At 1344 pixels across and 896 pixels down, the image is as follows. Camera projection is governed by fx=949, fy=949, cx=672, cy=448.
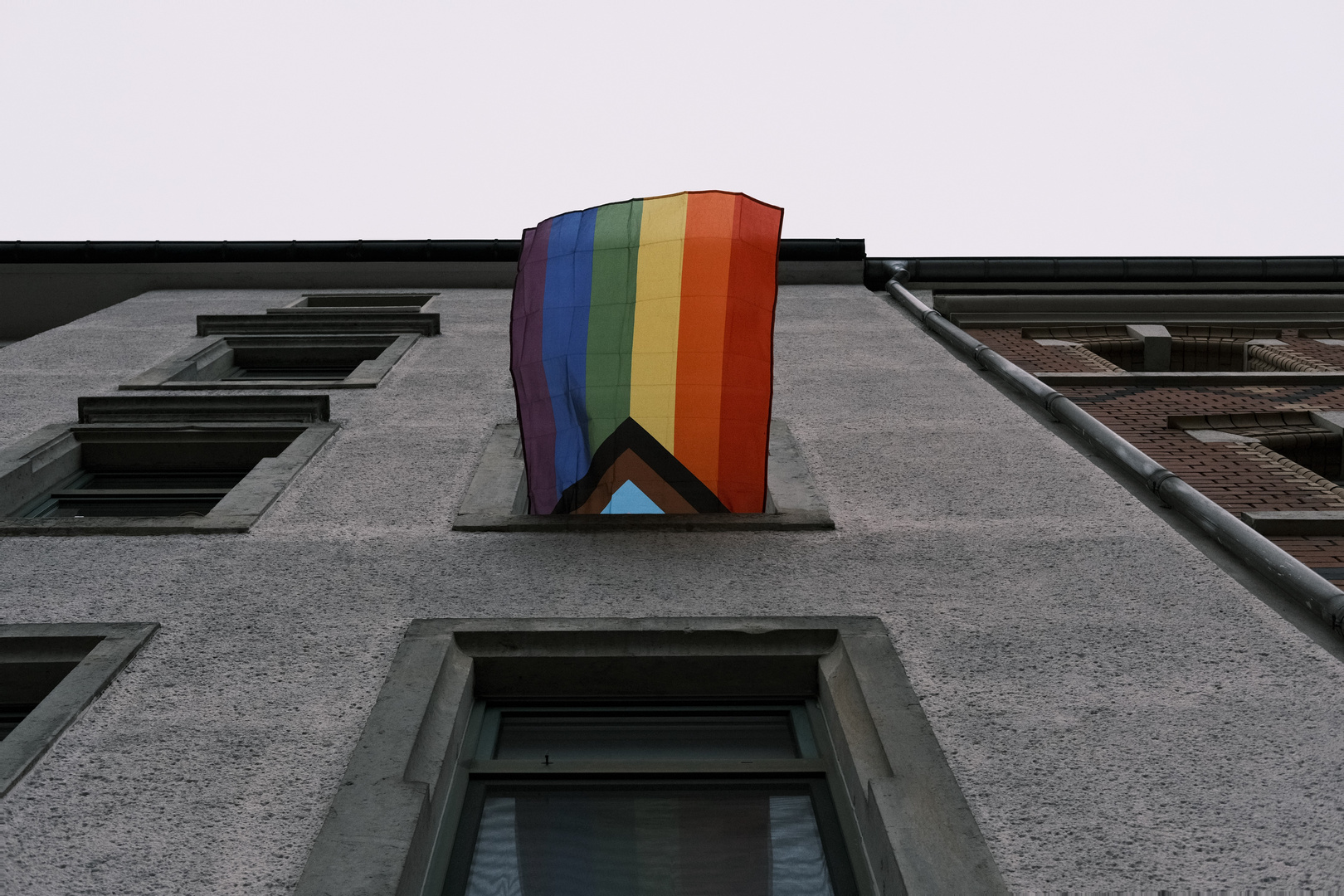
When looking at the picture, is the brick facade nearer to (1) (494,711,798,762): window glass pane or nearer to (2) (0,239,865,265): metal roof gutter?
(1) (494,711,798,762): window glass pane

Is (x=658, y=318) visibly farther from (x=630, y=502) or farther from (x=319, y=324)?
(x=319, y=324)

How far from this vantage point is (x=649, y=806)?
323cm

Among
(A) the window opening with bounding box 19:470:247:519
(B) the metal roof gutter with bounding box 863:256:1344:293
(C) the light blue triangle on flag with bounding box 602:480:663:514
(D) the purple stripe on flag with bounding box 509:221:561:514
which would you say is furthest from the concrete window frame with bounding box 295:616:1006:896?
(B) the metal roof gutter with bounding box 863:256:1344:293

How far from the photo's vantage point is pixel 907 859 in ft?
8.84

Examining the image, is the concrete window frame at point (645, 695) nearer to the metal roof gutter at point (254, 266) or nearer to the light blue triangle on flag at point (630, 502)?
the light blue triangle on flag at point (630, 502)

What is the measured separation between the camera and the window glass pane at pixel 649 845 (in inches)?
115

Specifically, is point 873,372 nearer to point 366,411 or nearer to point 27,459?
point 366,411

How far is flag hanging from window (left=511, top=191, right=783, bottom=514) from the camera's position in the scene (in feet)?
16.4

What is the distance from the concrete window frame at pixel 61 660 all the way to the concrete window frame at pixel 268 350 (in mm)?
4073

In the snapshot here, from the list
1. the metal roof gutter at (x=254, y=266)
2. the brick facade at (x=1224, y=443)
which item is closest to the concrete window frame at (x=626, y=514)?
the brick facade at (x=1224, y=443)

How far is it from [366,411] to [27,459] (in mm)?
2120

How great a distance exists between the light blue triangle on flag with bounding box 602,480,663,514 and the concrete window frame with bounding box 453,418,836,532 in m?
0.03

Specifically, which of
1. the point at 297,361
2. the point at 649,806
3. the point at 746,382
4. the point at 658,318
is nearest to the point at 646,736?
the point at 649,806

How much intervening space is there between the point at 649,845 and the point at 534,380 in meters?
2.74
